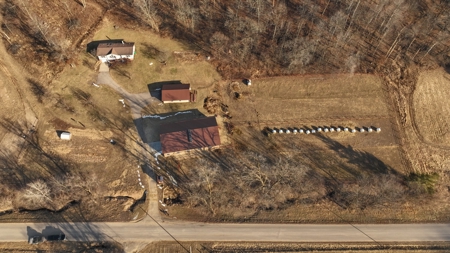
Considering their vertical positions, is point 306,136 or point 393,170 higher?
point 306,136

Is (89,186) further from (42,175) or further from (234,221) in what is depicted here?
(234,221)

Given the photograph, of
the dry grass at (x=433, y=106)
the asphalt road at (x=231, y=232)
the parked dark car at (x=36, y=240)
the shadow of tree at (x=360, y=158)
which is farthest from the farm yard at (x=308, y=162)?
the parked dark car at (x=36, y=240)

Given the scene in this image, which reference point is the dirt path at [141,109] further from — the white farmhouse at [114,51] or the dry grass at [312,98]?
the dry grass at [312,98]

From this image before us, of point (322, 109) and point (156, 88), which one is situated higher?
point (156, 88)

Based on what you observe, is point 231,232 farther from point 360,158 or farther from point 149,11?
point 149,11

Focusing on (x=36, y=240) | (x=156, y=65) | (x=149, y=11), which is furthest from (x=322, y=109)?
(x=36, y=240)

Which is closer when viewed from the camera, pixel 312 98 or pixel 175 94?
pixel 175 94

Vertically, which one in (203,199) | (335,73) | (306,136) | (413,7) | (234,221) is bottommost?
(234,221)

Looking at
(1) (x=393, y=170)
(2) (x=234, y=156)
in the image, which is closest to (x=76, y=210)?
(2) (x=234, y=156)
